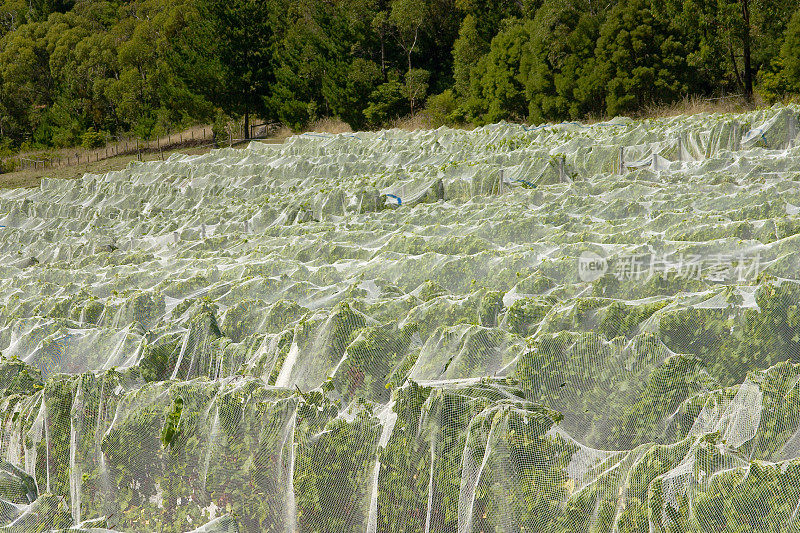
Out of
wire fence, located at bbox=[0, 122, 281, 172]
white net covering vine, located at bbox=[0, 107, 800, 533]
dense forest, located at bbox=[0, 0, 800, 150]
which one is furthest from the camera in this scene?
wire fence, located at bbox=[0, 122, 281, 172]

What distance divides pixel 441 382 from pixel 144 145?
4669cm

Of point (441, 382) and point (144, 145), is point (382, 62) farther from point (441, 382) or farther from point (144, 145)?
point (441, 382)

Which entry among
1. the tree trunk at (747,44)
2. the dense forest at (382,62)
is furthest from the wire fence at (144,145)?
the tree trunk at (747,44)

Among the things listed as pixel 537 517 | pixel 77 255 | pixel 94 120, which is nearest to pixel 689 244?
pixel 537 517

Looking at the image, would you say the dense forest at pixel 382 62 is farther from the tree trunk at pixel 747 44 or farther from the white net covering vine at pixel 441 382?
the white net covering vine at pixel 441 382

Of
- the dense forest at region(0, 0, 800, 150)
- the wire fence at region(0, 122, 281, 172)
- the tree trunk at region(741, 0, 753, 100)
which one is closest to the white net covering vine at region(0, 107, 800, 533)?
the tree trunk at region(741, 0, 753, 100)

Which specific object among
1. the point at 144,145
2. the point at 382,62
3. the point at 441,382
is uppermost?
the point at 382,62

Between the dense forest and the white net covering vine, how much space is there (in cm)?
1786

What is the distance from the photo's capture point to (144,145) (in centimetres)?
4722

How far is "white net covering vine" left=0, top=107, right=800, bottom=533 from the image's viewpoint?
3.43 meters

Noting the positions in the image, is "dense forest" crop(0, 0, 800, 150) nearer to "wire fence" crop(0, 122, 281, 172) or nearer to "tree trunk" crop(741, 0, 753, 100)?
"tree trunk" crop(741, 0, 753, 100)

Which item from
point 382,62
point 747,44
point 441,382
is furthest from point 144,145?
point 441,382

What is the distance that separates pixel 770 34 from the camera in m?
25.7

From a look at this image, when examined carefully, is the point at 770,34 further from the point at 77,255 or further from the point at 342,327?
the point at 342,327
